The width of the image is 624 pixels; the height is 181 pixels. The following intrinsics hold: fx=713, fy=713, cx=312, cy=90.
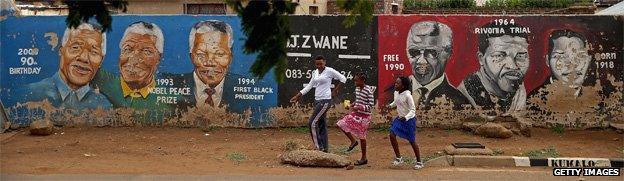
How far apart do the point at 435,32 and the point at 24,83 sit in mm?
7093

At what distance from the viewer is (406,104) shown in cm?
877

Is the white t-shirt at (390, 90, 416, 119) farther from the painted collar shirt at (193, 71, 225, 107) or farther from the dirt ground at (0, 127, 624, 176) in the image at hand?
the painted collar shirt at (193, 71, 225, 107)

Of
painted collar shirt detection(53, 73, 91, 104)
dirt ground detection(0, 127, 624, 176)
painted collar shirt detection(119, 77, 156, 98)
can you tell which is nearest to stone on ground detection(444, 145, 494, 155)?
dirt ground detection(0, 127, 624, 176)

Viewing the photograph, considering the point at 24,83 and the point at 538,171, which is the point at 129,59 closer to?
the point at 24,83

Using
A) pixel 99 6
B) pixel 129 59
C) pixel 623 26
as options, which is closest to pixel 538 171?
pixel 623 26

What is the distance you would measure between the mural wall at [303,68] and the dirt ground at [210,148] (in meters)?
0.35

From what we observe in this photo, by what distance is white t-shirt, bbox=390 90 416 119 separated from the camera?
8.69m

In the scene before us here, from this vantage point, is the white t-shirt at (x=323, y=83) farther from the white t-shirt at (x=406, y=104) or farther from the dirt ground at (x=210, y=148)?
the white t-shirt at (x=406, y=104)

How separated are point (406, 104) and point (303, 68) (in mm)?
3552

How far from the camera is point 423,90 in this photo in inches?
472

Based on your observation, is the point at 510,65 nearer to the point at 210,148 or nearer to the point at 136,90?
the point at 210,148

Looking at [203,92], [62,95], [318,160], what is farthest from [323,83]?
[62,95]

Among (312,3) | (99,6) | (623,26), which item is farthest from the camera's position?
(312,3)

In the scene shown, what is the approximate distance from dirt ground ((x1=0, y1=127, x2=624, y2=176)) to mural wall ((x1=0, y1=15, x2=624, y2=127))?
0.35 metres
